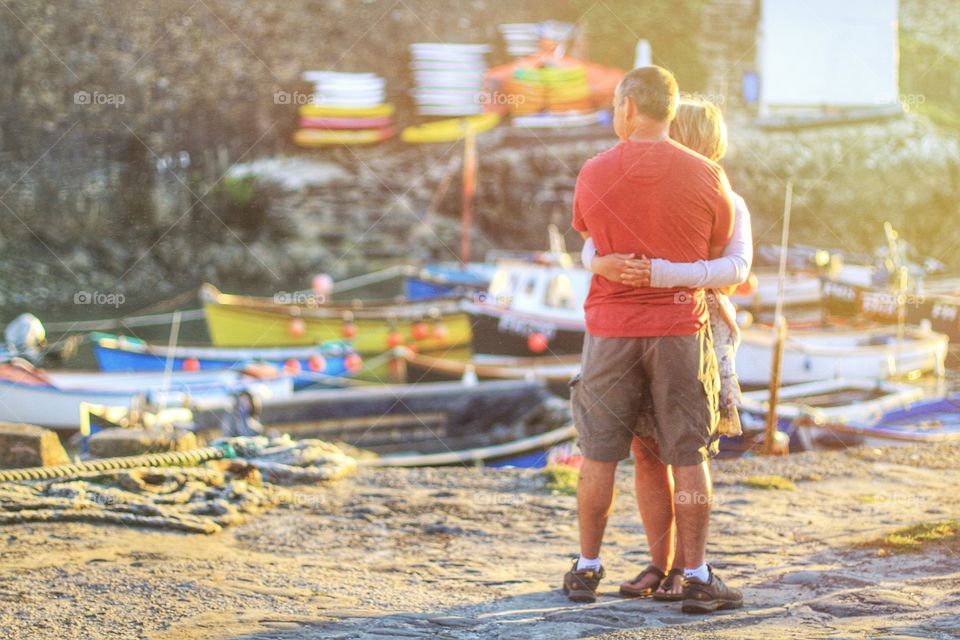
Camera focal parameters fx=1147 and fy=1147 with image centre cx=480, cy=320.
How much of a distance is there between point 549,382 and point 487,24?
7.76 m

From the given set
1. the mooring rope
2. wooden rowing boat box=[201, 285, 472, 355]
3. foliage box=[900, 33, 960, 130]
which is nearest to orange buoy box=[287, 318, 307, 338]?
wooden rowing boat box=[201, 285, 472, 355]

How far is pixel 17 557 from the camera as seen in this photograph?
278 cm

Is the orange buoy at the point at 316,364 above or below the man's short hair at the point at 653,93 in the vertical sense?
below

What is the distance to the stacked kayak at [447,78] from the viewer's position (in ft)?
56.1

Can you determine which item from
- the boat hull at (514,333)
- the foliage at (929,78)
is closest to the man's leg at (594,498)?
the boat hull at (514,333)

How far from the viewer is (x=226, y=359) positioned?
11.5m

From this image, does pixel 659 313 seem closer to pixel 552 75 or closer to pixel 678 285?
pixel 678 285

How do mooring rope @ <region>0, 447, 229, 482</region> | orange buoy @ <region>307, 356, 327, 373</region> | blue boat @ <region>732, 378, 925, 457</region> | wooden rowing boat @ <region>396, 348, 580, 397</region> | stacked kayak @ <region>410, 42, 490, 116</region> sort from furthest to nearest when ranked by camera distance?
stacked kayak @ <region>410, 42, 490, 116</region>, orange buoy @ <region>307, 356, 327, 373</region>, wooden rowing boat @ <region>396, 348, 580, 397</region>, blue boat @ <region>732, 378, 925, 457</region>, mooring rope @ <region>0, 447, 229, 482</region>

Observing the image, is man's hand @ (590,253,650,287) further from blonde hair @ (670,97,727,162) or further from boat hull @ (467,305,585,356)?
boat hull @ (467,305,585,356)

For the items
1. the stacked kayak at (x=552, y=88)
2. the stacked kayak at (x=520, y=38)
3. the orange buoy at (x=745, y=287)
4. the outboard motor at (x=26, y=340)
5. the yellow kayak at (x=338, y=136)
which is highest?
the stacked kayak at (x=520, y=38)

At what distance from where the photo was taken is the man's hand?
2.35m

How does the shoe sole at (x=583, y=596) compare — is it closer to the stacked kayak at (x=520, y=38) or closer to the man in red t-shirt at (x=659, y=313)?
the man in red t-shirt at (x=659, y=313)

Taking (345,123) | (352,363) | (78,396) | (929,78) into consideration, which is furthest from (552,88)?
(78,396)

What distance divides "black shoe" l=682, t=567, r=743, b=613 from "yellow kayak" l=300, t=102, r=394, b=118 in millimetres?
15310
